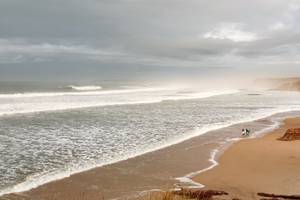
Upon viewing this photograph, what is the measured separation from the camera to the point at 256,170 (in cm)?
1273

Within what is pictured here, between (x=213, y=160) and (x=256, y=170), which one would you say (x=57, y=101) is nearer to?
(x=213, y=160)

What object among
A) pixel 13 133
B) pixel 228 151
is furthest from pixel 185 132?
pixel 13 133

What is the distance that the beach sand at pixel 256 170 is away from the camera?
34.5 ft

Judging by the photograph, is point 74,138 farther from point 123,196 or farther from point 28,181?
point 123,196

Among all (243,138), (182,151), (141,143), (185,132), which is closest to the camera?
(182,151)

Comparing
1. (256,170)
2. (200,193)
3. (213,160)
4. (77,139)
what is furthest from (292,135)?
(200,193)

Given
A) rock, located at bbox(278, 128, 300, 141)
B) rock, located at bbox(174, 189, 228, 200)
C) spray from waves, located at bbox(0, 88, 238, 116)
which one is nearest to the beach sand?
rock, located at bbox(174, 189, 228, 200)

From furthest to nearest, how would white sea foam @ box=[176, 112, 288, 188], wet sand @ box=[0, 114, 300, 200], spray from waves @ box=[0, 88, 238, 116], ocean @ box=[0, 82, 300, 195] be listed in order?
1. spray from waves @ box=[0, 88, 238, 116]
2. ocean @ box=[0, 82, 300, 195]
3. white sea foam @ box=[176, 112, 288, 188]
4. wet sand @ box=[0, 114, 300, 200]

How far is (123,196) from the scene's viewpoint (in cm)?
981

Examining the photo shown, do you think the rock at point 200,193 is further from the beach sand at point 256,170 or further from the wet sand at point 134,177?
the wet sand at point 134,177

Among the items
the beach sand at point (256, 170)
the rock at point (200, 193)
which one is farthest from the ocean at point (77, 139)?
the rock at point (200, 193)

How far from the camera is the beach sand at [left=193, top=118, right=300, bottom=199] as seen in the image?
10508 mm

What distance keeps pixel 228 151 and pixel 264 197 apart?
21.4 ft

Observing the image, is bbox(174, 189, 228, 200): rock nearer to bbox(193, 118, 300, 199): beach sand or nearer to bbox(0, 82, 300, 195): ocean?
bbox(193, 118, 300, 199): beach sand
